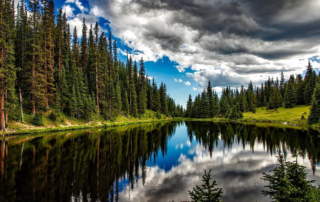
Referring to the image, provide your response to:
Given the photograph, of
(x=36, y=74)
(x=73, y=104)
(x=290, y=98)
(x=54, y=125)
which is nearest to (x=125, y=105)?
(x=73, y=104)

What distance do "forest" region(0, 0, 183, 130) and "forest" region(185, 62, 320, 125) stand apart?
42744mm

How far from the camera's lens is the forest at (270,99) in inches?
2672

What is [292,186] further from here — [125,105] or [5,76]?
[125,105]

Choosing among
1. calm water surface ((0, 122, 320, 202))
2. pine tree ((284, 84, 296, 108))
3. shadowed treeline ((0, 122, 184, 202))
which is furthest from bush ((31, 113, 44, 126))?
pine tree ((284, 84, 296, 108))

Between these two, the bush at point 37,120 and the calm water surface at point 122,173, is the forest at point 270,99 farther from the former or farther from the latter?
the bush at point 37,120

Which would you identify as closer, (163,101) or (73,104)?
(73,104)

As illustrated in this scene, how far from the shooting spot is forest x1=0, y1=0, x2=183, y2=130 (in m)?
28.4

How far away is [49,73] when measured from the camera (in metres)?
39.8

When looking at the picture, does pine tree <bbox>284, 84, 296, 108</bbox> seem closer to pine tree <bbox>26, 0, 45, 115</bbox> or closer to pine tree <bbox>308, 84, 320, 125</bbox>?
pine tree <bbox>308, 84, 320, 125</bbox>

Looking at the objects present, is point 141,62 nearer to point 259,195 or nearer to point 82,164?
point 82,164

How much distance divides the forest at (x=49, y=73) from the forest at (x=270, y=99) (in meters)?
42.7

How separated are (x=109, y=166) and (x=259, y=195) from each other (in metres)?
11.1

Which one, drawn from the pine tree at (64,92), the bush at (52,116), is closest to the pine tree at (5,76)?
the bush at (52,116)

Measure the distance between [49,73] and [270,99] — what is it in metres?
100
